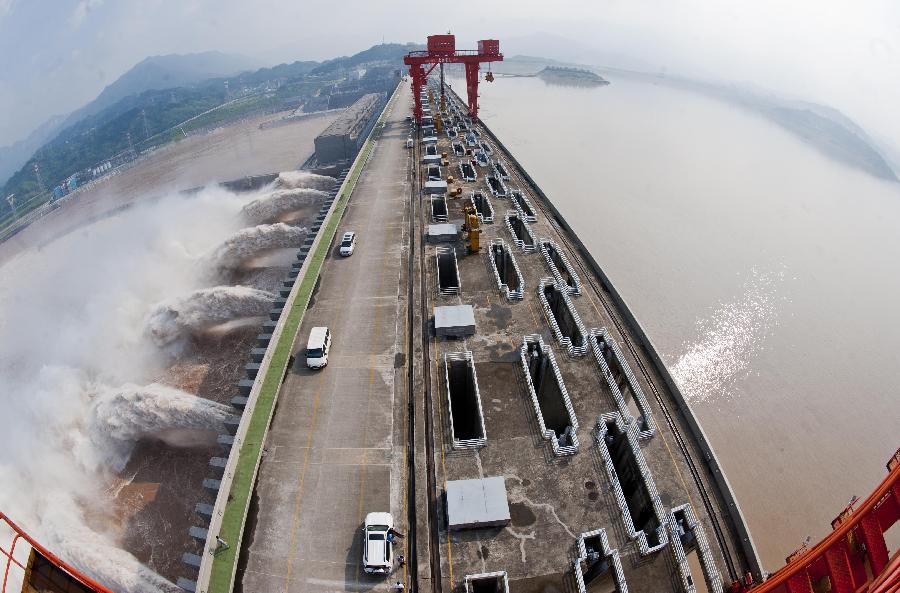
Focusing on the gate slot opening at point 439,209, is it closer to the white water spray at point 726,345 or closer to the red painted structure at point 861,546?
the white water spray at point 726,345

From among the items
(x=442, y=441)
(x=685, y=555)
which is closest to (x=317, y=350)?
(x=442, y=441)

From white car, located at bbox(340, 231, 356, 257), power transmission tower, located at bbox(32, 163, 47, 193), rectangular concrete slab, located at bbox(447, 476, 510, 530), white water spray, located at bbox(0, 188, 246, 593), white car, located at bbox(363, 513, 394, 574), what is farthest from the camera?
power transmission tower, located at bbox(32, 163, 47, 193)

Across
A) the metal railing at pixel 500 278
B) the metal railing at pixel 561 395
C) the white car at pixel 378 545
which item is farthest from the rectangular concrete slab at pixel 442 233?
the white car at pixel 378 545

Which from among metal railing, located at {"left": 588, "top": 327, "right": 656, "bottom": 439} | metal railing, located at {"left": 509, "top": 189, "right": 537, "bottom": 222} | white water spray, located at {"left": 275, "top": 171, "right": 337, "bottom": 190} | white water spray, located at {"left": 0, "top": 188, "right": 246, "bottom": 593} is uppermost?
metal railing, located at {"left": 509, "top": 189, "right": 537, "bottom": 222}

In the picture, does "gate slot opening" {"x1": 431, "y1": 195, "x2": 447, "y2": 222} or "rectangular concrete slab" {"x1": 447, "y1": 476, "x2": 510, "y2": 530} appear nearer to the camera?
"rectangular concrete slab" {"x1": 447, "y1": 476, "x2": 510, "y2": 530}

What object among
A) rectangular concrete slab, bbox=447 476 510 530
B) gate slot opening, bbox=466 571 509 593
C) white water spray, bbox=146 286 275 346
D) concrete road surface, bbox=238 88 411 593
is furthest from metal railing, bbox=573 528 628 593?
white water spray, bbox=146 286 275 346

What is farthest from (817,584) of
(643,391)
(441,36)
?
(441,36)

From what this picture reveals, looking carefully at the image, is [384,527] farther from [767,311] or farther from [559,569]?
[767,311]

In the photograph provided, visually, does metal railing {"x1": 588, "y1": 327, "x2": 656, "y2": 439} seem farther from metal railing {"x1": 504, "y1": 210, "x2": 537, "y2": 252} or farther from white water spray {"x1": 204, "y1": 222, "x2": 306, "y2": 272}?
white water spray {"x1": 204, "y1": 222, "x2": 306, "y2": 272}
